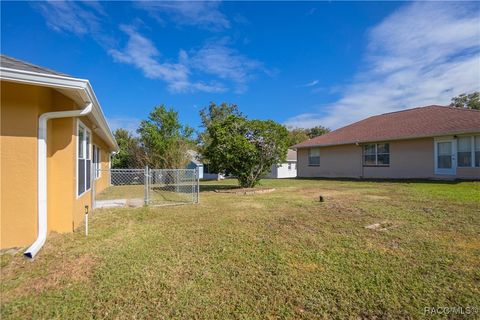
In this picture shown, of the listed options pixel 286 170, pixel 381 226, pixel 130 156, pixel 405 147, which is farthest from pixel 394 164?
pixel 130 156

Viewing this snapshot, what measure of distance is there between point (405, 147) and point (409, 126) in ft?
5.17

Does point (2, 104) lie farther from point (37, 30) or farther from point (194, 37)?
point (194, 37)

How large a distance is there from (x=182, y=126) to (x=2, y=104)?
18.4 m

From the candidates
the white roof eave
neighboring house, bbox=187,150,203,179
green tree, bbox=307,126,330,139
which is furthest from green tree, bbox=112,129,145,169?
green tree, bbox=307,126,330,139

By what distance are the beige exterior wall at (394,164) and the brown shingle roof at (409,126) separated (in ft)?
2.09

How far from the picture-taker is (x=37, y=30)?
8898 mm

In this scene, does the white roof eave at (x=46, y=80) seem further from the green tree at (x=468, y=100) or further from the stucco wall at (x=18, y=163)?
the green tree at (x=468, y=100)

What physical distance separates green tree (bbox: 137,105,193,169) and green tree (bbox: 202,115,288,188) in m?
8.30

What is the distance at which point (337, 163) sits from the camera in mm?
20281

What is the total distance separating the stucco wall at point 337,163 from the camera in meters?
18.9

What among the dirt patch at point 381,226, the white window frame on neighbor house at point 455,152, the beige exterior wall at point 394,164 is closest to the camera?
the dirt patch at point 381,226

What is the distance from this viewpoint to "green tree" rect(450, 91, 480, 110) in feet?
106

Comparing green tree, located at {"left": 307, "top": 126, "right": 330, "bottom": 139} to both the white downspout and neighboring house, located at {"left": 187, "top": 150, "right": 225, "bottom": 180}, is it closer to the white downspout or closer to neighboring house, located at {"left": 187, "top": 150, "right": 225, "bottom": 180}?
neighboring house, located at {"left": 187, "top": 150, "right": 225, "bottom": 180}

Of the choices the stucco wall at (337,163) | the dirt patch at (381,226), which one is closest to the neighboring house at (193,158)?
the stucco wall at (337,163)
